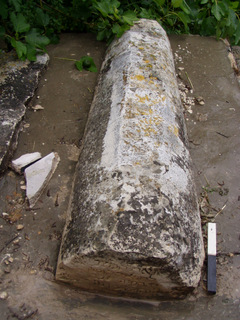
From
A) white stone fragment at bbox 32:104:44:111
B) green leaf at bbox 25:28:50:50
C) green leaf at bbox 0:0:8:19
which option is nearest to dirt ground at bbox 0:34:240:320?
white stone fragment at bbox 32:104:44:111

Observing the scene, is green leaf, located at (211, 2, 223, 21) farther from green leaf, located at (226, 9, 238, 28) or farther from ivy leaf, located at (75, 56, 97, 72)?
ivy leaf, located at (75, 56, 97, 72)

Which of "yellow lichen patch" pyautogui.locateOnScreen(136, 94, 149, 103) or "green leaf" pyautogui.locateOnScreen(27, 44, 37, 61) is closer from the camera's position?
"yellow lichen patch" pyautogui.locateOnScreen(136, 94, 149, 103)

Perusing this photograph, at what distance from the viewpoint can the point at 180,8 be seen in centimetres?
302

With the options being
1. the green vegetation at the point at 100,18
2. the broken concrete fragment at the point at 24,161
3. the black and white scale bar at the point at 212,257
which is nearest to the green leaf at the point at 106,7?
the green vegetation at the point at 100,18

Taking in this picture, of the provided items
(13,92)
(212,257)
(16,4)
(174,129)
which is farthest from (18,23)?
(212,257)

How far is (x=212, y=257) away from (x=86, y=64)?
1.72 metres

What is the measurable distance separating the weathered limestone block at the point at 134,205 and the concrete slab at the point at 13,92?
0.48 m

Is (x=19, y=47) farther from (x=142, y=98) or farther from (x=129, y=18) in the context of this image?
(x=142, y=98)

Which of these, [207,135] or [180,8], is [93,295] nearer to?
[207,135]

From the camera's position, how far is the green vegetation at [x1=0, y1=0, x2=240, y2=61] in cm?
256

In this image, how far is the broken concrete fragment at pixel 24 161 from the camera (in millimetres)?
2033

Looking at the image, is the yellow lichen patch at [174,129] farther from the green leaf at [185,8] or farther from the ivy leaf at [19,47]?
the green leaf at [185,8]

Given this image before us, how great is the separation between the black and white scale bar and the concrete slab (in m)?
1.21

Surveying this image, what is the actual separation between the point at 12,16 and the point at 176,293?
212 cm
